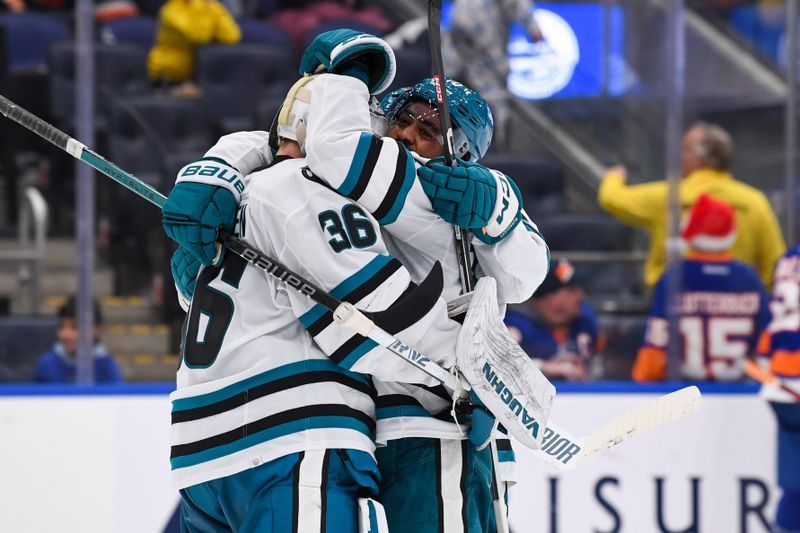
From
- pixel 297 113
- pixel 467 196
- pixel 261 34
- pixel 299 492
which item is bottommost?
pixel 299 492

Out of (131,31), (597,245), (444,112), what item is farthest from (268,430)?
(131,31)

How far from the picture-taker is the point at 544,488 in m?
3.56

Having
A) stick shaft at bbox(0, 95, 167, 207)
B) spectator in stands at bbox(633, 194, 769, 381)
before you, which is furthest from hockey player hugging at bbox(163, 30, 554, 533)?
spectator in stands at bbox(633, 194, 769, 381)

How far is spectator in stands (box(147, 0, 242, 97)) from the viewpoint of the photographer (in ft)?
14.3

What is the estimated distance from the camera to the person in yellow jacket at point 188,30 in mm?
4391

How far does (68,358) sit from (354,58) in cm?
187

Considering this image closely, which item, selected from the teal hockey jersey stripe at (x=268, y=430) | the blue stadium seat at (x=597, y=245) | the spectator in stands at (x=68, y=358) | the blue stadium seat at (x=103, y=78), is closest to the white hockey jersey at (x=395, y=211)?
the teal hockey jersey stripe at (x=268, y=430)

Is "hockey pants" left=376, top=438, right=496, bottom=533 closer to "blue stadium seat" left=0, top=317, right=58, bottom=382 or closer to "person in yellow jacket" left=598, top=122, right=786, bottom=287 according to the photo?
"blue stadium seat" left=0, top=317, right=58, bottom=382

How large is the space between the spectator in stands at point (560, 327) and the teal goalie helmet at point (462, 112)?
5.71 ft

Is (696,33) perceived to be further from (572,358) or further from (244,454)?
(244,454)

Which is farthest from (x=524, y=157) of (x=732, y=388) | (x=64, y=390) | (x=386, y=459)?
(x=386, y=459)

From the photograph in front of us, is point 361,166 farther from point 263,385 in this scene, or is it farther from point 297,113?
point 263,385

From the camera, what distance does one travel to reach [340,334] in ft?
6.31

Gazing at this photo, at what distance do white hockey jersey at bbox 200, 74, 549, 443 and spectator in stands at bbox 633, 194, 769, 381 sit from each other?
181 cm
